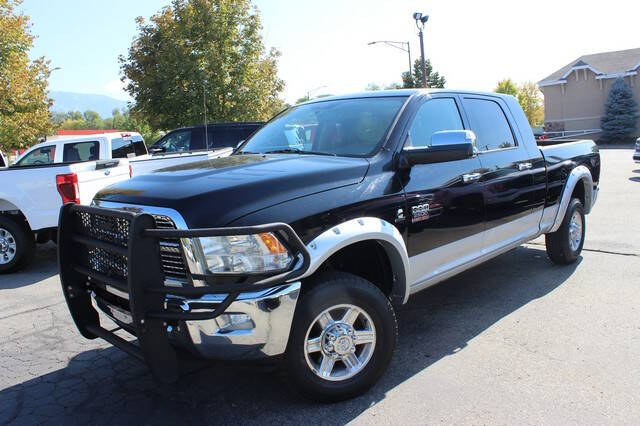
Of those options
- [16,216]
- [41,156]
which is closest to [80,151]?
[41,156]

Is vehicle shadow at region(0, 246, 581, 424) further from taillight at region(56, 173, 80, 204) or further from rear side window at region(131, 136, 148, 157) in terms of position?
rear side window at region(131, 136, 148, 157)

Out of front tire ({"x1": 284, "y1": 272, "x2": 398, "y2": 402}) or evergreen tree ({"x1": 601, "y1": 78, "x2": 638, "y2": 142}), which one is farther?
evergreen tree ({"x1": 601, "y1": 78, "x2": 638, "y2": 142})

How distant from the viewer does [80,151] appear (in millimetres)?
9922

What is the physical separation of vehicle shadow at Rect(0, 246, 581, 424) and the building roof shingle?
4412cm

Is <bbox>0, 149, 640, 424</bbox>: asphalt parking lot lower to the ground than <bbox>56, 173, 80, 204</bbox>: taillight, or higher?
lower

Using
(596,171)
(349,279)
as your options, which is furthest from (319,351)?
(596,171)

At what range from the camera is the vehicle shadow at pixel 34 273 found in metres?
6.79

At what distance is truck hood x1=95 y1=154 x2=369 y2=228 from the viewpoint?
288cm

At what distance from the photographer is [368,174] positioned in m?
3.52

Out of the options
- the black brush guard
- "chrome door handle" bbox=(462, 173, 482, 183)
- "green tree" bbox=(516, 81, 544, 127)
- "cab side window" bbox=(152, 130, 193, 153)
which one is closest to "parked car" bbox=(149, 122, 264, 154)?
"cab side window" bbox=(152, 130, 193, 153)

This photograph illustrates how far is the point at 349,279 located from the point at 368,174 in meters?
0.71

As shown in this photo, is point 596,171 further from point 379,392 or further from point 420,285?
point 379,392

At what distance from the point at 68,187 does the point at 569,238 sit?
5.85 metres

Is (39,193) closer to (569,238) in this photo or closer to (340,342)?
(340,342)
